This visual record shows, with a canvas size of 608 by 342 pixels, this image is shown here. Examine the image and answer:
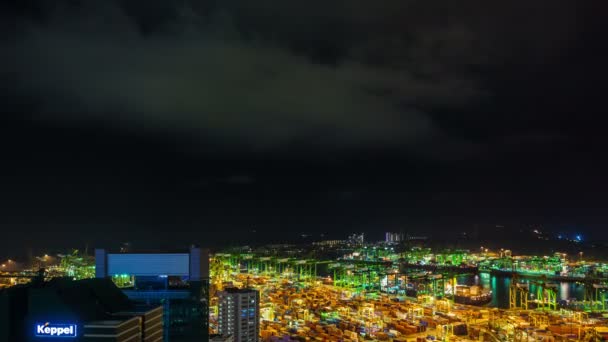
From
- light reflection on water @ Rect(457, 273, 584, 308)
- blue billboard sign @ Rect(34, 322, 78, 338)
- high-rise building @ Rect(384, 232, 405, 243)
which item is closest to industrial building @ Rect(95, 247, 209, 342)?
blue billboard sign @ Rect(34, 322, 78, 338)

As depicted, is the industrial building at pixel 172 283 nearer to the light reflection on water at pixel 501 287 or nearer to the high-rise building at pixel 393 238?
the light reflection on water at pixel 501 287

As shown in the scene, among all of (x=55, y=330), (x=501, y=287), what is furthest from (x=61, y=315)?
(x=501, y=287)

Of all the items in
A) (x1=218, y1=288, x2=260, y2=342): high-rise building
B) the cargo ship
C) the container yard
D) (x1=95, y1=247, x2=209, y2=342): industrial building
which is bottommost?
the cargo ship

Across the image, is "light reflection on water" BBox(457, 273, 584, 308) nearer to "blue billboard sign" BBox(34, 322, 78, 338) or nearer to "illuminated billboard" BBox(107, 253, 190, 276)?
"illuminated billboard" BBox(107, 253, 190, 276)

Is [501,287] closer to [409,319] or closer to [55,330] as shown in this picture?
[409,319]

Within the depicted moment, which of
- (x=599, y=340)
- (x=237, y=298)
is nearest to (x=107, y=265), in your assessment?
(x=237, y=298)

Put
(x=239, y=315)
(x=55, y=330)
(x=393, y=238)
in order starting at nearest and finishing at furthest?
(x=55, y=330)
(x=239, y=315)
(x=393, y=238)

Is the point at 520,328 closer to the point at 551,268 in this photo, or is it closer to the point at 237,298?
the point at 237,298
